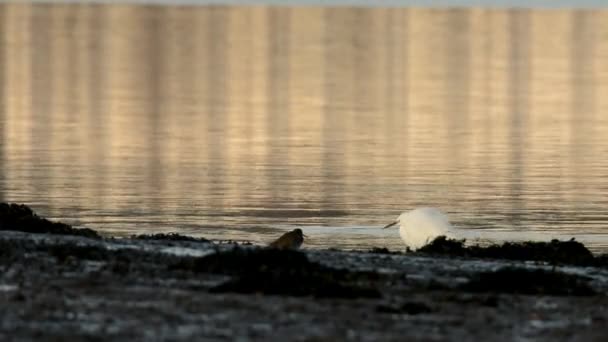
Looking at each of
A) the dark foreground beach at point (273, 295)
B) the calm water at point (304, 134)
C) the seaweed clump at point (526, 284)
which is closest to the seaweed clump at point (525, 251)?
the dark foreground beach at point (273, 295)

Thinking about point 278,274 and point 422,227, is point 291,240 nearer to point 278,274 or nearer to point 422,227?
point 422,227

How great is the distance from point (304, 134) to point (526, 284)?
24574mm

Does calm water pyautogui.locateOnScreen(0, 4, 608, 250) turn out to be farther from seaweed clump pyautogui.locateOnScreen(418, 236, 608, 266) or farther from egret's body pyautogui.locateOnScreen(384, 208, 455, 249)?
seaweed clump pyautogui.locateOnScreen(418, 236, 608, 266)

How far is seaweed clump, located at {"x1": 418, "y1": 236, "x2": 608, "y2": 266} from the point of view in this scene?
17875mm

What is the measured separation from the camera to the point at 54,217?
Answer: 24875 mm

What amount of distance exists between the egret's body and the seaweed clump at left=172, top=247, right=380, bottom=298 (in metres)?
5.72

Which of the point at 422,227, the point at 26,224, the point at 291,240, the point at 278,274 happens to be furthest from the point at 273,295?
the point at 422,227

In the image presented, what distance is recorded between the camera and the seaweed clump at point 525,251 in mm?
17875

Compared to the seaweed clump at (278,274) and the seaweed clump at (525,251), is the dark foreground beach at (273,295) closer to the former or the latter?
the seaweed clump at (278,274)

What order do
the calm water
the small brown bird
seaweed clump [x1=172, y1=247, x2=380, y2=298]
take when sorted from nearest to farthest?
seaweed clump [x1=172, y1=247, x2=380, y2=298]
the small brown bird
the calm water

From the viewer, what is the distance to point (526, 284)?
14016 millimetres

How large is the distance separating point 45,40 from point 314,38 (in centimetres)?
1273

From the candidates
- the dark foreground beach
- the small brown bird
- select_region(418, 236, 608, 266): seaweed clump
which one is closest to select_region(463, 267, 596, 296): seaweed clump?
the dark foreground beach

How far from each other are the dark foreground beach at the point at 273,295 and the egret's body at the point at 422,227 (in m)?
4.16
